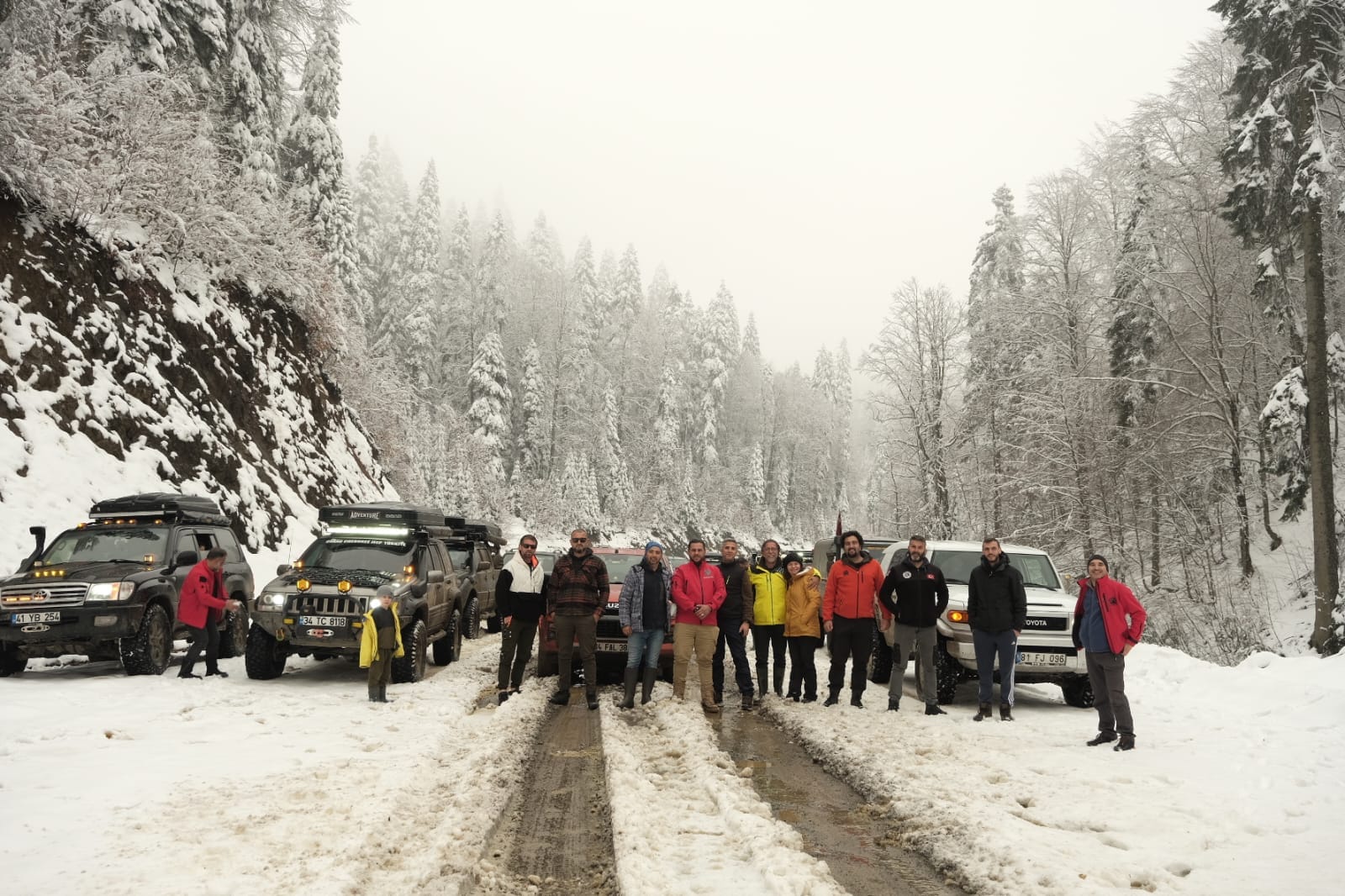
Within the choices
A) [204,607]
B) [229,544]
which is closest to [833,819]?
[204,607]

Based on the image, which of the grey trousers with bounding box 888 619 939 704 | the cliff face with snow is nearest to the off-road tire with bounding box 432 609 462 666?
the cliff face with snow

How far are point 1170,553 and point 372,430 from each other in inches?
1175

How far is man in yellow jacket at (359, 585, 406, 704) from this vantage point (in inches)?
384

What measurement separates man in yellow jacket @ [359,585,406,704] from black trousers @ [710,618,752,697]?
12.9ft

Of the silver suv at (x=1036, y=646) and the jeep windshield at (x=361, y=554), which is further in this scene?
the jeep windshield at (x=361, y=554)

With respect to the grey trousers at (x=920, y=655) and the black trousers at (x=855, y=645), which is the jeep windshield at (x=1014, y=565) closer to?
the grey trousers at (x=920, y=655)

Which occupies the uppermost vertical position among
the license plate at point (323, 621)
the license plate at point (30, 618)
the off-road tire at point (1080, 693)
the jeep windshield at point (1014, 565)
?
the jeep windshield at point (1014, 565)

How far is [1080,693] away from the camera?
35.6ft

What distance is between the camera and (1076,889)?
4.50 meters

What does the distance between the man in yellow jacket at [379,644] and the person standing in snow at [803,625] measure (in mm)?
4903

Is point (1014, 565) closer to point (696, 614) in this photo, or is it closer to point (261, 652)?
point (696, 614)

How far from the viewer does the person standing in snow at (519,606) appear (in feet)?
34.5

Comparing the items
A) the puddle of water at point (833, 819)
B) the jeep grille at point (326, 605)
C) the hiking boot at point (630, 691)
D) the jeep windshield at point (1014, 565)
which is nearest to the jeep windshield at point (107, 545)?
the jeep grille at point (326, 605)

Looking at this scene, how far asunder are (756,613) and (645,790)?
490 cm
